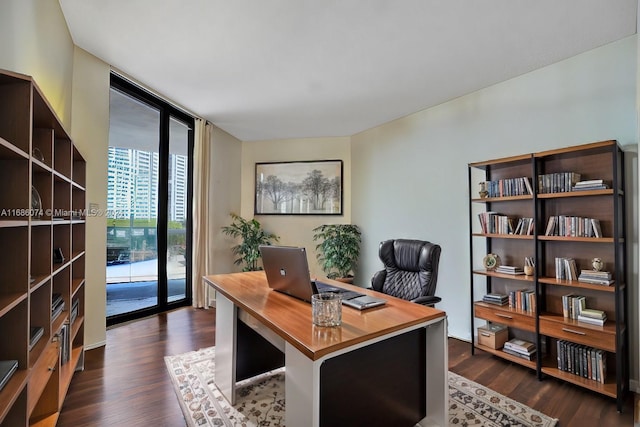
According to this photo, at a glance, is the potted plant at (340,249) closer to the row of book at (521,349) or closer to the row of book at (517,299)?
the row of book at (517,299)

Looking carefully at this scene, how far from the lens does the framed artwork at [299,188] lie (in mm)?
4785

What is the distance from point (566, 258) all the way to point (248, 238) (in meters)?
3.72

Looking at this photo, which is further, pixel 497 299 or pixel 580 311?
pixel 497 299

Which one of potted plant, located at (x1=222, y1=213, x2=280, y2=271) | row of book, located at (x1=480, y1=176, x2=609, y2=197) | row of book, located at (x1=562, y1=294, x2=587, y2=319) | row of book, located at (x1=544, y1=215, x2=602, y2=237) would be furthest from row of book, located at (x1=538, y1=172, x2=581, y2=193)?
potted plant, located at (x1=222, y1=213, x2=280, y2=271)

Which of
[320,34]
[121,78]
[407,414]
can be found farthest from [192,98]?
[407,414]

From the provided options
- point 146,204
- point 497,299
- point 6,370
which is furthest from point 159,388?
point 497,299

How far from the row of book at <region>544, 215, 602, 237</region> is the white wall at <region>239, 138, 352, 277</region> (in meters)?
2.71

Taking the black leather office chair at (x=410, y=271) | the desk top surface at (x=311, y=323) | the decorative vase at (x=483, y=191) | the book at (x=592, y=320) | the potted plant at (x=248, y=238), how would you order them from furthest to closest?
the potted plant at (x=248, y=238), the decorative vase at (x=483, y=191), the black leather office chair at (x=410, y=271), the book at (x=592, y=320), the desk top surface at (x=311, y=323)

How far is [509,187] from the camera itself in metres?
2.68

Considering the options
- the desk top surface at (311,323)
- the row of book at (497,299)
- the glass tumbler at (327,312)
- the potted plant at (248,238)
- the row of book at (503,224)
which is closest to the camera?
the desk top surface at (311,323)

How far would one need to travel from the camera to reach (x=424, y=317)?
1.48 m

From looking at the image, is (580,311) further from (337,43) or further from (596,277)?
(337,43)

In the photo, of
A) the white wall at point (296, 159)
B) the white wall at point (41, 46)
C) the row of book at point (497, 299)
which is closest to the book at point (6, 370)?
the white wall at point (41, 46)

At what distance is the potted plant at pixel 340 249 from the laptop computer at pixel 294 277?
226cm
